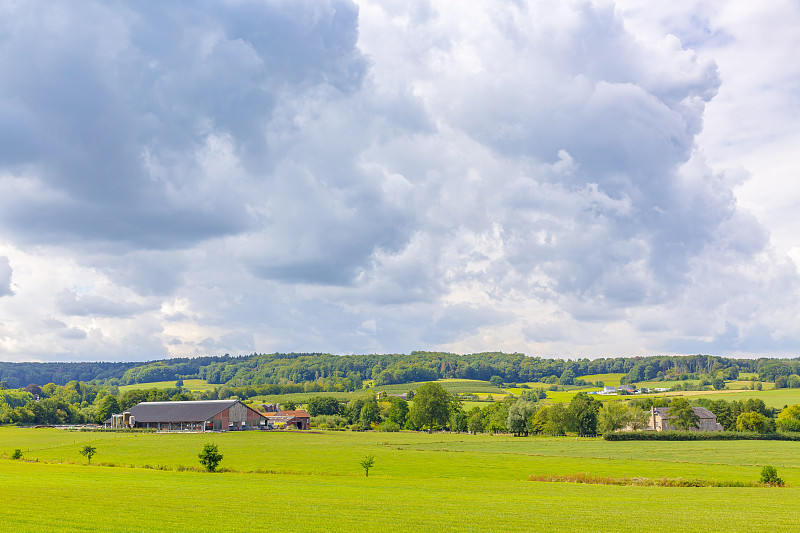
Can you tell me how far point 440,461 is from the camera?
6406cm

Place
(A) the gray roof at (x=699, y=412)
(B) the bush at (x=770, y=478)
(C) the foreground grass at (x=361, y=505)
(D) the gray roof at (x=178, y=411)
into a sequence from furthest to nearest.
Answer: (D) the gray roof at (x=178, y=411) → (A) the gray roof at (x=699, y=412) → (B) the bush at (x=770, y=478) → (C) the foreground grass at (x=361, y=505)

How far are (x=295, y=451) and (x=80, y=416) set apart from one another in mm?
107991

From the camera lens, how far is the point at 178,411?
133 metres

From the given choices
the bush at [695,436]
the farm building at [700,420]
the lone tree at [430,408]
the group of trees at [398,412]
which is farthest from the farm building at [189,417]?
the farm building at [700,420]

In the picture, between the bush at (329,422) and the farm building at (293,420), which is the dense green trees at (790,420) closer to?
the bush at (329,422)

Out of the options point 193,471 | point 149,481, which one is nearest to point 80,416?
point 193,471

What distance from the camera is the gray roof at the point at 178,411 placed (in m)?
129

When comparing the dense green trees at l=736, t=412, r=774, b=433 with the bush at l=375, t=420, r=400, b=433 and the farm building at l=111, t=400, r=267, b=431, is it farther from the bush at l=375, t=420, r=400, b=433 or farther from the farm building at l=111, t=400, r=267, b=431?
the farm building at l=111, t=400, r=267, b=431

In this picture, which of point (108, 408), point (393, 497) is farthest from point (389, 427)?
point (393, 497)

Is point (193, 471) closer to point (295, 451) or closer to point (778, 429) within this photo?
point (295, 451)

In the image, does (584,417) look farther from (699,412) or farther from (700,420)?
(699,412)

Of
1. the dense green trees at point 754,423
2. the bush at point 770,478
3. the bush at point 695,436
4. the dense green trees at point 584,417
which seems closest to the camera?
the bush at point 770,478

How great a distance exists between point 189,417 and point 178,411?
5.16 meters

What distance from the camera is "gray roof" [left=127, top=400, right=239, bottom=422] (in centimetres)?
12925
